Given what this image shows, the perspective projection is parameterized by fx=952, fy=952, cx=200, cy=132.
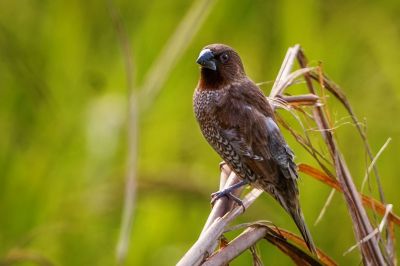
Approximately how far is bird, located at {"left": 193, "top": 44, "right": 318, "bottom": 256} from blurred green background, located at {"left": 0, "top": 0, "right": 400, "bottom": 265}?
427 mm

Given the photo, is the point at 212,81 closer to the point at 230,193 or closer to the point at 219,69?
the point at 219,69

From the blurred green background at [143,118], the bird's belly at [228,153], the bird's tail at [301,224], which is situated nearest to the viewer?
the bird's tail at [301,224]

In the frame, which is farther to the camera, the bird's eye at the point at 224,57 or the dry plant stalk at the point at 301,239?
the bird's eye at the point at 224,57

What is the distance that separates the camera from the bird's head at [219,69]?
3.85 metres

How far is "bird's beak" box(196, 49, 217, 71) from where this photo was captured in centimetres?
378

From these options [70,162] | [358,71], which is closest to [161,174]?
[70,162]

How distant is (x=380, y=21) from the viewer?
16.8 feet

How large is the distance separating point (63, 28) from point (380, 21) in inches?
66.6

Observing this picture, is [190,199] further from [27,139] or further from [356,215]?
[356,215]

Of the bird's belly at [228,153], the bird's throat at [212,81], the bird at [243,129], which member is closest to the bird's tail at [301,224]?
the bird at [243,129]

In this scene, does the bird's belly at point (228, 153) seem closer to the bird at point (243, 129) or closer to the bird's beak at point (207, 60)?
the bird at point (243, 129)

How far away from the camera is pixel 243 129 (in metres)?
3.65

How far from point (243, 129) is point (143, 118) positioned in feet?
3.08

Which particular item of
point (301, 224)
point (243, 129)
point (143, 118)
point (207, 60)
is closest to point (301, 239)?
point (301, 224)
